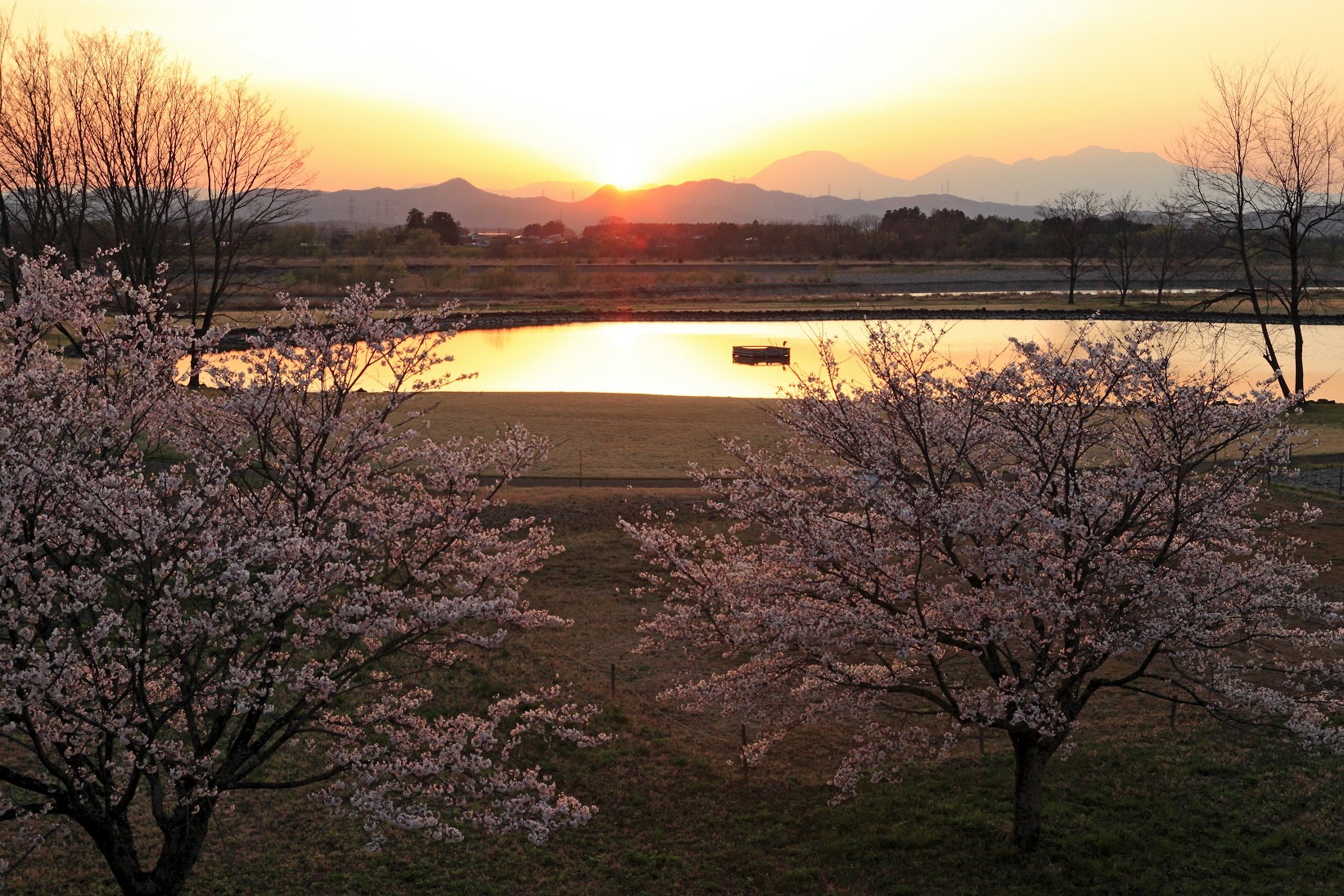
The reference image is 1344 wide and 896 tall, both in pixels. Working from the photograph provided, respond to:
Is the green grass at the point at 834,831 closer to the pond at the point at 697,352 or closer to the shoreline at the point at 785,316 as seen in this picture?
the pond at the point at 697,352

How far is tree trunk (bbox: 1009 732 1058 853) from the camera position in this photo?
11352 millimetres

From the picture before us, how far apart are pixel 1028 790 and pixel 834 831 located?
2.48 metres

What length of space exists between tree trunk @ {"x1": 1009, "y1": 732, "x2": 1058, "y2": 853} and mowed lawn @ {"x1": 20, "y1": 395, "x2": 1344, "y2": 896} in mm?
241

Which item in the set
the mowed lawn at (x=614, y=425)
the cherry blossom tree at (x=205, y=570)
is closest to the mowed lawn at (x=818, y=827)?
the cherry blossom tree at (x=205, y=570)

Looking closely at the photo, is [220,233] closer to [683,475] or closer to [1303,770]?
[683,475]

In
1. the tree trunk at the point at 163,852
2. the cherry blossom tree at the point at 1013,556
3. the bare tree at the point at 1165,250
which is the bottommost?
the tree trunk at the point at 163,852

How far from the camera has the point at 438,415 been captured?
130ft

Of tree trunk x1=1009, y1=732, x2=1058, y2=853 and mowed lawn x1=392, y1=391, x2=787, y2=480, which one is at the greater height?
mowed lawn x1=392, y1=391, x2=787, y2=480

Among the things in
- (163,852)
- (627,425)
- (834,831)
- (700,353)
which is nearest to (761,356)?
(700,353)

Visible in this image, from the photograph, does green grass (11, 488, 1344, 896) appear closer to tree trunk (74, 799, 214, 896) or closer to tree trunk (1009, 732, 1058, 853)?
tree trunk (1009, 732, 1058, 853)

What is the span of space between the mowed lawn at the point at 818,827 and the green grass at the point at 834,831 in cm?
3

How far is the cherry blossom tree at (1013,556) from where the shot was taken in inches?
400

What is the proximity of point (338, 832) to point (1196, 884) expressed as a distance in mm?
10297

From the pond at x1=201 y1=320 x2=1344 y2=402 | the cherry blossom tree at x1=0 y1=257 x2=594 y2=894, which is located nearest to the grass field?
the pond at x1=201 y1=320 x2=1344 y2=402
